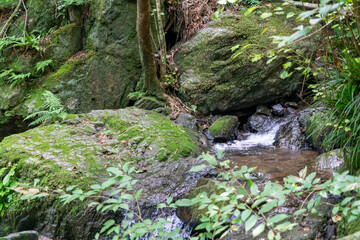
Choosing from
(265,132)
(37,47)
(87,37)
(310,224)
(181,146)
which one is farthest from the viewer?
(87,37)

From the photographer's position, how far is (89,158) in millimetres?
4352

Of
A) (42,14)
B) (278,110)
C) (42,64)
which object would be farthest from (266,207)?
(42,14)

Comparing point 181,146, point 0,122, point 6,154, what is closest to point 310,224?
point 181,146

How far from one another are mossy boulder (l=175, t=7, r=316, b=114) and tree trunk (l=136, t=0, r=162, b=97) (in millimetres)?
817

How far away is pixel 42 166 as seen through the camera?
4.00 meters

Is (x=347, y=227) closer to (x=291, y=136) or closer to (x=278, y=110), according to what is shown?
(x=291, y=136)

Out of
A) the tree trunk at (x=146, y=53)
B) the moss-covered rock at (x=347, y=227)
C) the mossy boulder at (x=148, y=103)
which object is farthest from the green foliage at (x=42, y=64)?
the moss-covered rock at (x=347, y=227)

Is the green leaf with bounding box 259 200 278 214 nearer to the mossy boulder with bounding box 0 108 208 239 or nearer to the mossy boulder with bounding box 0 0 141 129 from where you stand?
the mossy boulder with bounding box 0 108 208 239

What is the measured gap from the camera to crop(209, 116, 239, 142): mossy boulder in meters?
6.52

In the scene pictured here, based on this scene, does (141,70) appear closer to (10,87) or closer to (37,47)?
(37,47)

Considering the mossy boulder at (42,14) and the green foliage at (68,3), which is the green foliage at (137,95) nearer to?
the green foliage at (68,3)

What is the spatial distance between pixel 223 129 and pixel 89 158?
3407mm

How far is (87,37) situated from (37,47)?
136 centimetres

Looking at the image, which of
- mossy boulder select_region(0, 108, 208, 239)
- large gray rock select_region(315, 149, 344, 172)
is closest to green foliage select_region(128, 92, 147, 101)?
mossy boulder select_region(0, 108, 208, 239)
